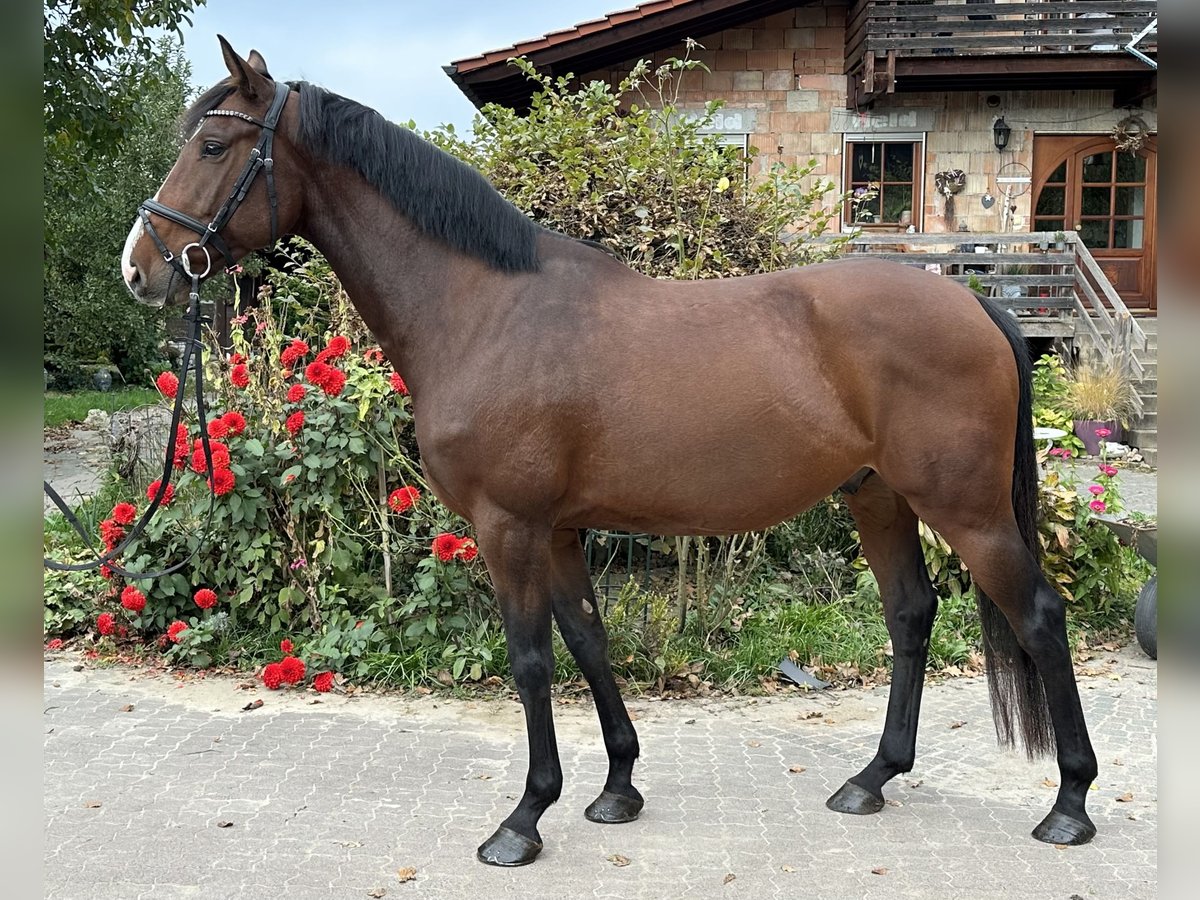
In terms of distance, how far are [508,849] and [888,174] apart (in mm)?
13830

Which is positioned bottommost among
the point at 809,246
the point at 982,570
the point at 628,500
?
the point at 982,570

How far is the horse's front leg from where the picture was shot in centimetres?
297

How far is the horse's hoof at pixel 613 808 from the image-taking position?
327 cm

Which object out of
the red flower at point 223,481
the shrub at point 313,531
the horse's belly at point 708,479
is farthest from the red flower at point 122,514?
the horse's belly at point 708,479

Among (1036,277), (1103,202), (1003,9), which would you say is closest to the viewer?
(1036,277)

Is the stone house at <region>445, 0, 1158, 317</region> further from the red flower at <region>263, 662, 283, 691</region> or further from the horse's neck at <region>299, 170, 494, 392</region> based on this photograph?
the horse's neck at <region>299, 170, 494, 392</region>

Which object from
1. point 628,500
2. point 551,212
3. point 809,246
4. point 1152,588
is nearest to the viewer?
point 628,500

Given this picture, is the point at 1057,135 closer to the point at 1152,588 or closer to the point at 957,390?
the point at 1152,588

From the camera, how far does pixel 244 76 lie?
2.88 meters

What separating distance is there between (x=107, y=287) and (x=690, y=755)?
1653 centimetres

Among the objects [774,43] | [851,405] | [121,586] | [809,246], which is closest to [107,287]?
[774,43]

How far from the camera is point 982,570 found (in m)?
3.11

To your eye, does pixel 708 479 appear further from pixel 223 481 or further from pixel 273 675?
pixel 223 481

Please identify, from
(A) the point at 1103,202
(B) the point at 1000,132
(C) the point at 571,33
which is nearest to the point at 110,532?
(C) the point at 571,33
